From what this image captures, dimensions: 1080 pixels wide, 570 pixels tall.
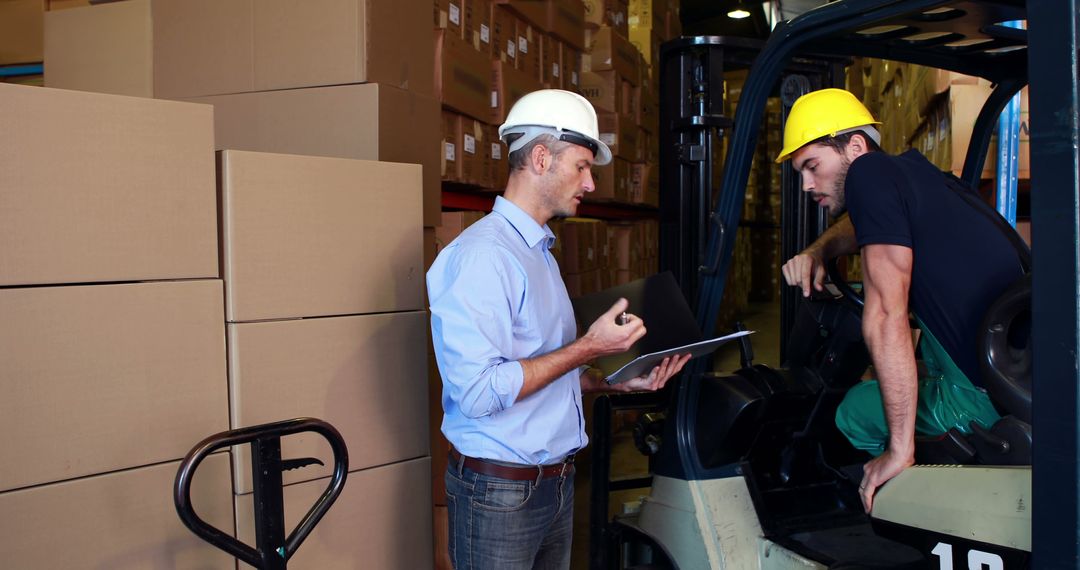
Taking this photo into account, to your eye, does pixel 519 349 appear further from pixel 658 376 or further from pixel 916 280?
pixel 916 280

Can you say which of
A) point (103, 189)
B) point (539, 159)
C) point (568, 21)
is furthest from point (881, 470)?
point (568, 21)

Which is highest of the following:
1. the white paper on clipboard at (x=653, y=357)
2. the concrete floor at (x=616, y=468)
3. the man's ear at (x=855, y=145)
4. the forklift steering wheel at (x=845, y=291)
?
the man's ear at (x=855, y=145)

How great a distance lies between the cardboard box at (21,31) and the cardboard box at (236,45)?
600 millimetres

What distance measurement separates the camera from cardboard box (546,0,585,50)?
5211 millimetres

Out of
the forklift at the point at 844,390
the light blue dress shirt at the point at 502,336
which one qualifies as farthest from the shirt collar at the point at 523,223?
the forklift at the point at 844,390

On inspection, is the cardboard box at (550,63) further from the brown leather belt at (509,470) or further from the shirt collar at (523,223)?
the brown leather belt at (509,470)

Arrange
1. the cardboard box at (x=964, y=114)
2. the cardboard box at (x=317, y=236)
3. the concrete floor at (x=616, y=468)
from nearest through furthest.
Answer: the cardboard box at (x=317, y=236) < the cardboard box at (x=964, y=114) < the concrete floor at (x=616, y=468)

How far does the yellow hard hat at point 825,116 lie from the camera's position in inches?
91.3

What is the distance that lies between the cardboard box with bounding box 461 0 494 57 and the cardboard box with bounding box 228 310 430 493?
1959mm

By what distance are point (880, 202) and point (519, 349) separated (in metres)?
0.87

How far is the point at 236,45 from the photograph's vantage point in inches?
125

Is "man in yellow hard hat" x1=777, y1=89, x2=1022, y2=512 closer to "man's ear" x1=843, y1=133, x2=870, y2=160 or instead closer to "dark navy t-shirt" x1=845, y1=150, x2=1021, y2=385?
"dark navy t-shirt" x1=845, y1=150, x2=1021, y2=385

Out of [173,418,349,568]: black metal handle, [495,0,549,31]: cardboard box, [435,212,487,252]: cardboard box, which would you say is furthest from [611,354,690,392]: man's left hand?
[495,0,549,31]: cardboard box

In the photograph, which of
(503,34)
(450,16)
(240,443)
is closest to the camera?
(240,443)
